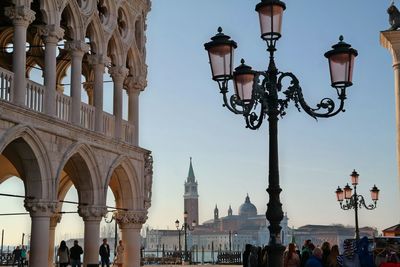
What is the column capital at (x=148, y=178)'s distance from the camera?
2302 cm

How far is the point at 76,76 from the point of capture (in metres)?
18.9

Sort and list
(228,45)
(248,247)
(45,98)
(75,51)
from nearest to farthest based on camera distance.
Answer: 1. (228,45)
2. (248,247)
3. (45,98)
4. (75,51)

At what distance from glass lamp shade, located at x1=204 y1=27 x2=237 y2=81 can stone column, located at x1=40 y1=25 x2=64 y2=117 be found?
8.34 meters

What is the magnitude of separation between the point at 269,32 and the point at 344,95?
4.35 feet

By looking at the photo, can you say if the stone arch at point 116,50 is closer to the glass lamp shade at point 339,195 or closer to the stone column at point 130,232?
the stone column at point 130,232

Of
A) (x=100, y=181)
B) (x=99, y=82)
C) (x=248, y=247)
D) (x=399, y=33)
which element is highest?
(x=399, y=33)

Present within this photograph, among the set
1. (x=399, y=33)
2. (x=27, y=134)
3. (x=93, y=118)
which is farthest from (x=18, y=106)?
(x=399, y=33)

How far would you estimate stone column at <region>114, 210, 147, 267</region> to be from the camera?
72.9 feet

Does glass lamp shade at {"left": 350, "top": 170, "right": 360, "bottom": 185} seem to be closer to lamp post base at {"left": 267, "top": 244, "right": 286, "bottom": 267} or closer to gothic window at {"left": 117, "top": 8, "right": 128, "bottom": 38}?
gothic window at {"left": 117, "top": 8, "right": 128, "bottom": 38}

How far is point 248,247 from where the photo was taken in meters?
15.2

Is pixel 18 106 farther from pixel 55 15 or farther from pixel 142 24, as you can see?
pixel 142 24

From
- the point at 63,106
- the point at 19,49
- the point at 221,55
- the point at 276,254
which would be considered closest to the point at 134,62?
the point at 63,106

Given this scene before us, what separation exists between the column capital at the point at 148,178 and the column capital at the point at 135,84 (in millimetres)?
2030

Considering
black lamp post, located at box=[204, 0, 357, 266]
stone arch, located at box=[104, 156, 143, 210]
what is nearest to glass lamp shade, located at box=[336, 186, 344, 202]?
stone arch, located at box=[104, 156, 143, 210]
